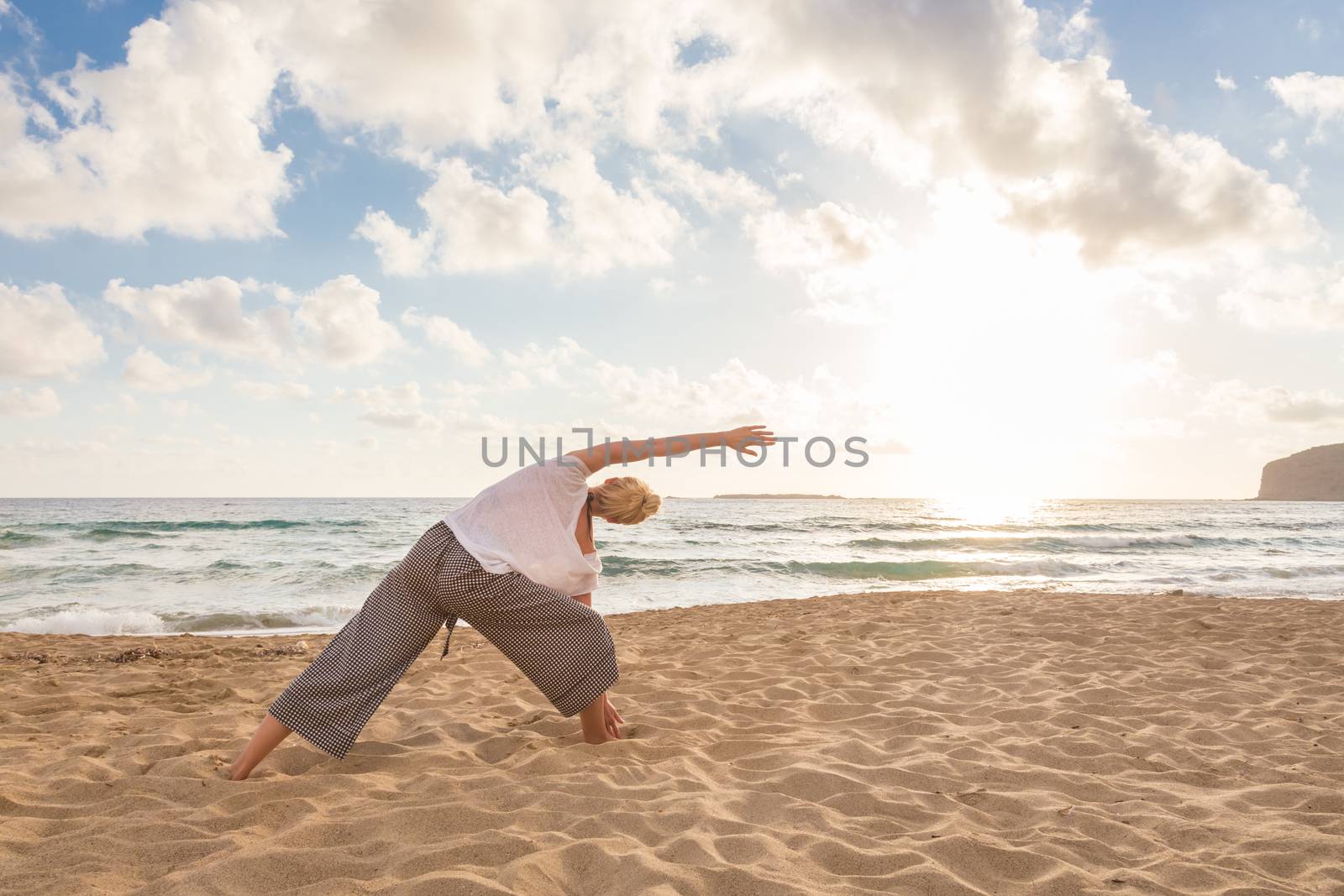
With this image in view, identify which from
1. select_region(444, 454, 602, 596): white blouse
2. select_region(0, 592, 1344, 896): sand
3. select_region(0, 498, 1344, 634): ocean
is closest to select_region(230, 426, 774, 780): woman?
select_region(444, 454, 602, 596): white blouse

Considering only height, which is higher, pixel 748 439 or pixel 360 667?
pixel 748 439

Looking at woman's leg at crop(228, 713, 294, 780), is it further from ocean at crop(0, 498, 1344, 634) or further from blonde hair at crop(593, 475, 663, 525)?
ocean at crop(0, 498, 1344, 634)

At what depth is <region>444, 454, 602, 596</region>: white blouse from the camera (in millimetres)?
3396

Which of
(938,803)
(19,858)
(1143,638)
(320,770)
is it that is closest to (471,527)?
(320,770)

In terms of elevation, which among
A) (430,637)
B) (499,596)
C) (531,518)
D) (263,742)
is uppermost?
(531,518)

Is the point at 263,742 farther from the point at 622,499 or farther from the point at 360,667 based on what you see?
the point at 622,499

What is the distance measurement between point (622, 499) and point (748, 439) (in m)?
0.66

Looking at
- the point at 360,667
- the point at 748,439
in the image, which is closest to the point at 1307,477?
the point at 748,439

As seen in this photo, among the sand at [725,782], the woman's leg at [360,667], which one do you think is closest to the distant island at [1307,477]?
the sand at [725,782]

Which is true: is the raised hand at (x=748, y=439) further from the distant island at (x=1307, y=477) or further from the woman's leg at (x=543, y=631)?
the distant island at (x=1307, y=477)

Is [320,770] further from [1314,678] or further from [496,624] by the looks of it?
[1314,678]

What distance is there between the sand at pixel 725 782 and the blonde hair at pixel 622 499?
119cm

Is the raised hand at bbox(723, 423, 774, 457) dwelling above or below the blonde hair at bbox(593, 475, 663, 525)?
above

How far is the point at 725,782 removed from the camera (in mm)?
3406
